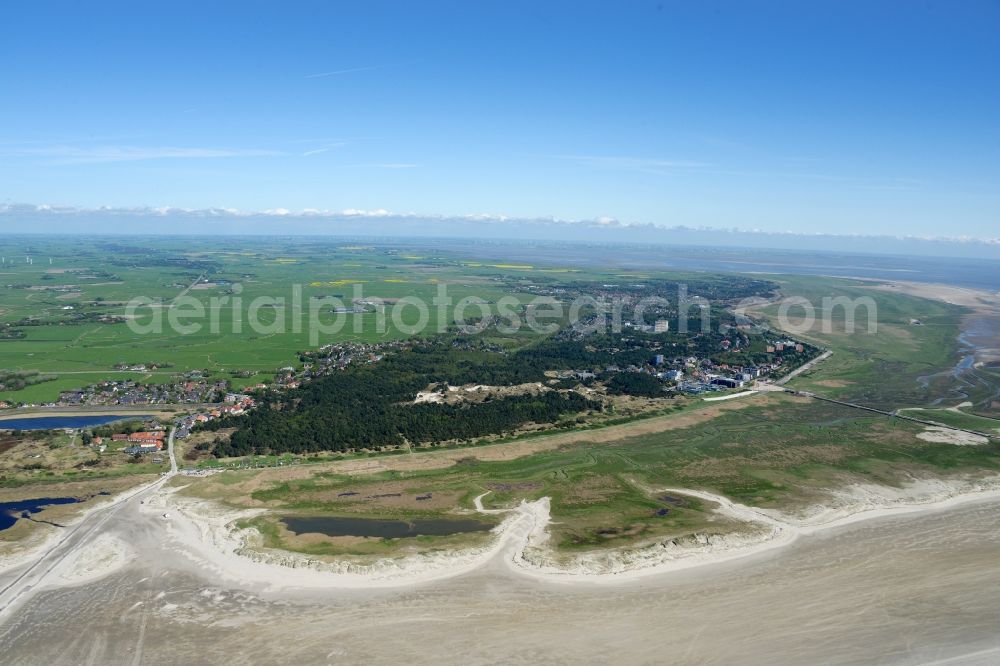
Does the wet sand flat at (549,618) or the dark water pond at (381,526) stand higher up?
the dark water pond at (381,526)

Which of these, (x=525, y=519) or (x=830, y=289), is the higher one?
(x=830, y=289)

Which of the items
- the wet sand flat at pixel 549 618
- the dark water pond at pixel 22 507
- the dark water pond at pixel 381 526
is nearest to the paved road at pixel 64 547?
the wet sand flat at pixel 549 618

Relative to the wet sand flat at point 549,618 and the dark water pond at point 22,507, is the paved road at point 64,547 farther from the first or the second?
the dark water pond at point 22,507

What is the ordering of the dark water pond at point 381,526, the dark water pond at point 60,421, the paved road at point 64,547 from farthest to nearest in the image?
1. the dark water pond at point 60,421
2. the dark water pond at point 381,526
3. the paved road at point 64,547

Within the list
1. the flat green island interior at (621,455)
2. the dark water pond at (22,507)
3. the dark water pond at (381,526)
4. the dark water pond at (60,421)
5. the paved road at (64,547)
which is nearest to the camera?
the paved road at (64,547)

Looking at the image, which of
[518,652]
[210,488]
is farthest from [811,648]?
[210,488]

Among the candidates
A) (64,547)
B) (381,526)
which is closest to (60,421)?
(64,547)

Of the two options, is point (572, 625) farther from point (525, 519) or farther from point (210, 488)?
point (210, 488)

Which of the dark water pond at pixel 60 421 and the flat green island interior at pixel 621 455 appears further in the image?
the dark water pond at pixel 60 421
